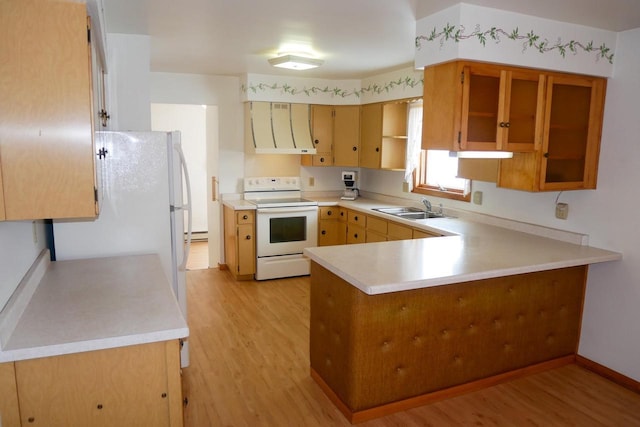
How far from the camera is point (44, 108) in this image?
4.91 feet

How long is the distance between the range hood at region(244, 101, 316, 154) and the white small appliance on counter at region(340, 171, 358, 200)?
1.95ft

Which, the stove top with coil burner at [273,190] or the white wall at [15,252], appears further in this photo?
the stove top with coil burner at [273,190]

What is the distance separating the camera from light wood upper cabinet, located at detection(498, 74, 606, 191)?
309cm

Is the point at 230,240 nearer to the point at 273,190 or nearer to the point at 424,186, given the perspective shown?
the point at 273,190

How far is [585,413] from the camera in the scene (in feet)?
9.00

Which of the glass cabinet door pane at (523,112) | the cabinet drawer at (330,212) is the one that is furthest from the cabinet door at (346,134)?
the glass cabinet door pane at (523,112)

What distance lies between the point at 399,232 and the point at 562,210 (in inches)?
55.5

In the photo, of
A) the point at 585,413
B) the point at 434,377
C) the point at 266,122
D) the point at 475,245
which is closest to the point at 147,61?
the point at 266,122

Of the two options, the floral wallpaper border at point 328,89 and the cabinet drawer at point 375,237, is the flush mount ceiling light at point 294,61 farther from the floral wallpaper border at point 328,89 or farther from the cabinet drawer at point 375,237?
the cabinet drawer at point 375,237

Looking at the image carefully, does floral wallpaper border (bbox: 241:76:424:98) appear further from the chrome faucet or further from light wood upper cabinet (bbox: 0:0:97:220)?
light wood upper cabinet (bbox: 0:0:97:220)

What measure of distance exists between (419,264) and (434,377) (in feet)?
2.35

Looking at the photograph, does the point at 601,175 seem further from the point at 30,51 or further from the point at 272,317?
the point at 30,51

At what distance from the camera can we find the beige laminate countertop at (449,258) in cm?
241

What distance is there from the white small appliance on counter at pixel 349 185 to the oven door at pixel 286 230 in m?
0.60
